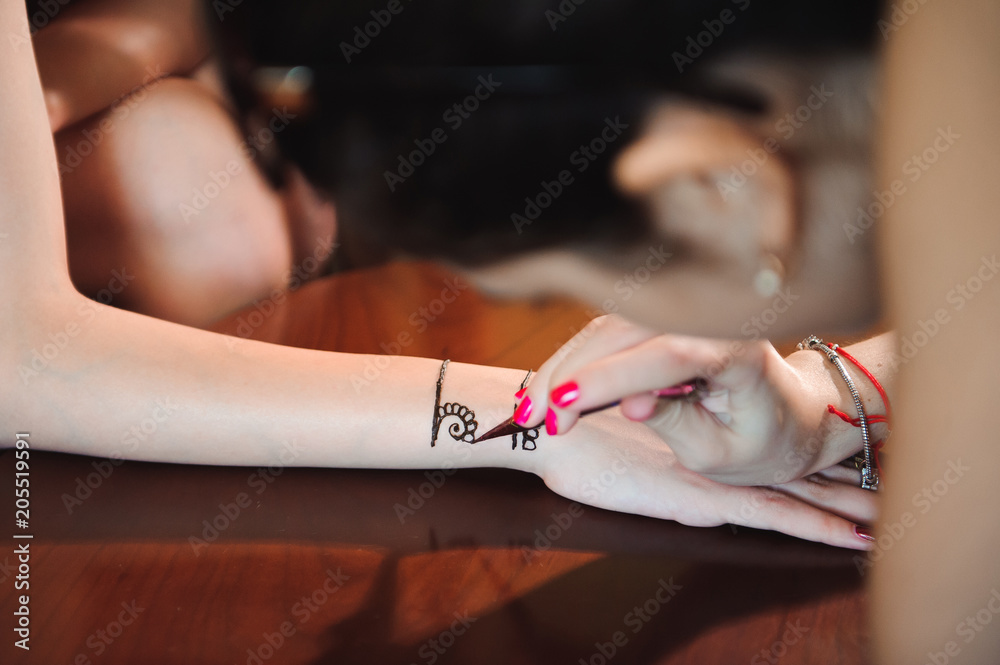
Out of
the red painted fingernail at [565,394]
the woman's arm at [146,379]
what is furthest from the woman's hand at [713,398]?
the woman's arm at [146,379]

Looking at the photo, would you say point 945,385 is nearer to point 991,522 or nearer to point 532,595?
point 991,522

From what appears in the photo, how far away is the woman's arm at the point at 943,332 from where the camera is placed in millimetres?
130

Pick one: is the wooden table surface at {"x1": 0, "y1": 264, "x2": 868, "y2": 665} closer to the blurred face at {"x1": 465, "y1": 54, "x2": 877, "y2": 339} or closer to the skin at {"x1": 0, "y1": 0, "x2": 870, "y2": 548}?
the skin at {"x1": 0, "y1": 0, "x2": 870, "y2": 548}

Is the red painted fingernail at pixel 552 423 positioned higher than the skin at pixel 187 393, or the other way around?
the red painted fingernail at pixel 552 423

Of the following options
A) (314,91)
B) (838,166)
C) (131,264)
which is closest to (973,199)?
(838,166)

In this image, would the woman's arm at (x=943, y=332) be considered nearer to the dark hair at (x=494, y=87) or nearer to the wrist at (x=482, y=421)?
the dark hair at (x=494, y=87)

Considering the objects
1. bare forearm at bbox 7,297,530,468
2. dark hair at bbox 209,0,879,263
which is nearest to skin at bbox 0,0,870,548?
bare forearm at bbox 7,297,530,468

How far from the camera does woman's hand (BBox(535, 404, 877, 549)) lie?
308 mm

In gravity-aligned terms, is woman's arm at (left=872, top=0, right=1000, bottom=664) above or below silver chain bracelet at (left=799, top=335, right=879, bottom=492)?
above

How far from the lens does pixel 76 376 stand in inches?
15.0

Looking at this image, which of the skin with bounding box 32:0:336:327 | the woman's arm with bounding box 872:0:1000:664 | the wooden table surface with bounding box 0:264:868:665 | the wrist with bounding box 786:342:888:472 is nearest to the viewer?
the woman's arm with bounding box 872:0:1000:664

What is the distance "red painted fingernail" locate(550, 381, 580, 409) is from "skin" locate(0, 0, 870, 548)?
98 mm

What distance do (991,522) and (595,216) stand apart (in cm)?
19

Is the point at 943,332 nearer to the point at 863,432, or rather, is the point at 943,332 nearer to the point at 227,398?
the point at 863,432
